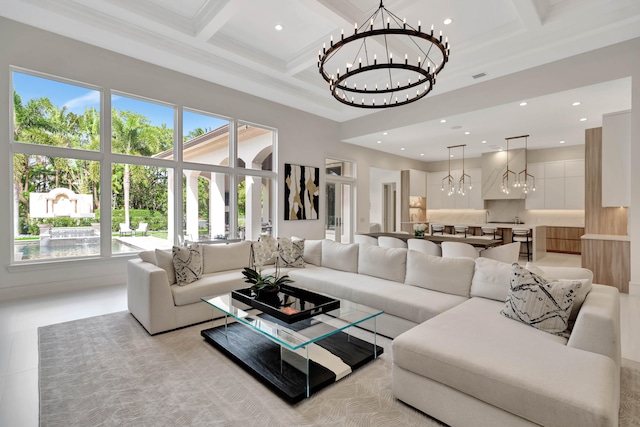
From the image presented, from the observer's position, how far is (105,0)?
380cm

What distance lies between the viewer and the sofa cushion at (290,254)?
4524 mm

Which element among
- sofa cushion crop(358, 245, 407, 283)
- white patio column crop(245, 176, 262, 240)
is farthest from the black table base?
white patio column crop(245, 176, 262, 240)

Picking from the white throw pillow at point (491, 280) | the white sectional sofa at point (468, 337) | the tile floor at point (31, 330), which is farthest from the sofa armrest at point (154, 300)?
the white throw pillow at point (491, 280)

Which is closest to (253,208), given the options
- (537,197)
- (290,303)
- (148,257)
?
(148,257)

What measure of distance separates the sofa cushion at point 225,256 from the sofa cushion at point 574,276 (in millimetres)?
3412

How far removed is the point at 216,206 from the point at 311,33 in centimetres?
365

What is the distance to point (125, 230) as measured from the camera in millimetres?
5266

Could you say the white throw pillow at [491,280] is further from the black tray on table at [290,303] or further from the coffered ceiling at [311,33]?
the coffered ceiling at [311,33]

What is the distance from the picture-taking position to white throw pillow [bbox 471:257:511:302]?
281 centimetres

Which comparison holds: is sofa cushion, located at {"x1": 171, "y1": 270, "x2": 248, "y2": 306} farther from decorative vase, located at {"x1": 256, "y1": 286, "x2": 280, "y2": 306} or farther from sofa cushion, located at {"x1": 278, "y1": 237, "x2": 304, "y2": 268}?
decorative vase, located at {"x1": 256, "y1": 286, "x2": 280, "y2": 306}

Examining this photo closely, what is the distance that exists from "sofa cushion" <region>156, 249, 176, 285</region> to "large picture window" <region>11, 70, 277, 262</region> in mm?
2030

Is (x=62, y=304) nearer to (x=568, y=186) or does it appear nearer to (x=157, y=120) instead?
(x=157, y=120)

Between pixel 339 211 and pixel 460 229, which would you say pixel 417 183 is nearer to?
pixel 460 229

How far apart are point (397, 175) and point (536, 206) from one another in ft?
14.1
